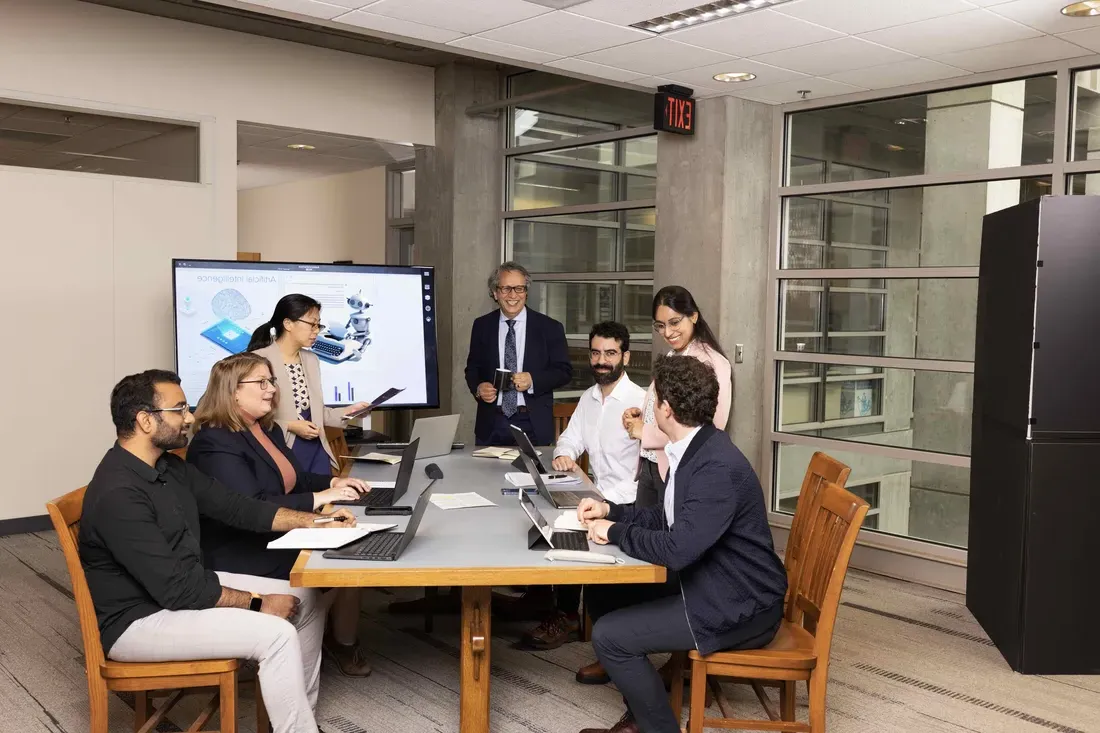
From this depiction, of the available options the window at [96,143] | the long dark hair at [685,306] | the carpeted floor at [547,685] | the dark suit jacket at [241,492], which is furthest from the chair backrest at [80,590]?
the window at [96,143]

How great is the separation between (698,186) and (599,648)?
3.67 m

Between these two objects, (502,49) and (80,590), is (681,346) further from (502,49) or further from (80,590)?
(80,590)

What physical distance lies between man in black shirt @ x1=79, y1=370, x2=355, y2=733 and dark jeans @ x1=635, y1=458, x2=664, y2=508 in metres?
1.44

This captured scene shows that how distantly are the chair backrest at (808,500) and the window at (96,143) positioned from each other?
5.03m

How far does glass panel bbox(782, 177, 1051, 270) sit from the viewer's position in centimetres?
535

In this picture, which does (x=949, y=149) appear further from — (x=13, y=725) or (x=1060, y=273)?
(x=13, y=725)

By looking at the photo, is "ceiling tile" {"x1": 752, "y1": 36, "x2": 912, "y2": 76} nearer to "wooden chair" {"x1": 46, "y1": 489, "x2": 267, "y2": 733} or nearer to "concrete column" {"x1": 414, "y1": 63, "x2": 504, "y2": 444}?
"concrete column" {"x1": 414, "y1": 63, "x2": 504, "y2": 444}

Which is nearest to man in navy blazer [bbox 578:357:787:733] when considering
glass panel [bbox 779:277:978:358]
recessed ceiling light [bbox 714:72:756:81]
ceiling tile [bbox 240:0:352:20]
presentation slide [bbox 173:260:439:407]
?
ceiling tile [bbox 240:0:352:20]

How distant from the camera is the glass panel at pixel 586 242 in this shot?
22.5 feet

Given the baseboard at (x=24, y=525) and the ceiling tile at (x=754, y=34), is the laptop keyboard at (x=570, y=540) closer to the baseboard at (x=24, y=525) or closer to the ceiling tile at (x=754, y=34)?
the ceiling tile at (x=754, y=34)

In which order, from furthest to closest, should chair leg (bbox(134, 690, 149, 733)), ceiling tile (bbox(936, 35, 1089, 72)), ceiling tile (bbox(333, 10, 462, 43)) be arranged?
ceiling tile (bbox(936, 35, 1089, 72)) → ceiling tile (bbox(333, 10, 462, 43)) → chair leg (bbox(134, 690, 149, 733))

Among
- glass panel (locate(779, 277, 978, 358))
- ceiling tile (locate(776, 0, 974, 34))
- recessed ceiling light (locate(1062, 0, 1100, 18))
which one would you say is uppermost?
ceiling tile (locate(776, 0, 974, 34))

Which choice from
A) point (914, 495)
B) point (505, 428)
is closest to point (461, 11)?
point (505, 428)

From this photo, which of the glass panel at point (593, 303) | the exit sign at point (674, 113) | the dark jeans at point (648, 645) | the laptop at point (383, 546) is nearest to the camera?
the laptop at point (383, 546)
